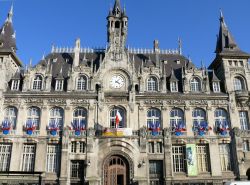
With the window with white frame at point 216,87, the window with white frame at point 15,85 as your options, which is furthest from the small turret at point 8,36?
the window with white frame at point 216,87

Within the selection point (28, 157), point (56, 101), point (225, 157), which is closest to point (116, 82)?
point (56, 101)

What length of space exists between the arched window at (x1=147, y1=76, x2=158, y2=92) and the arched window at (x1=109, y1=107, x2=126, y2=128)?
5.72 m

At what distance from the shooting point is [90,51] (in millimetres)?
50875

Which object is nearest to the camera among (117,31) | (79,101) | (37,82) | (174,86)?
(79,101)

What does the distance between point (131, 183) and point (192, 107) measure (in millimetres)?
14386

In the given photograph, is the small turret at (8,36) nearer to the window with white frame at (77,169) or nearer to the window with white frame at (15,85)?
the window with white frame at (15,85)

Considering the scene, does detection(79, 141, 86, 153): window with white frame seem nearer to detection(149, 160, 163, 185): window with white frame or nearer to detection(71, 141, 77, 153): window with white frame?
detection(71, 141, 77, 153): window with white frame

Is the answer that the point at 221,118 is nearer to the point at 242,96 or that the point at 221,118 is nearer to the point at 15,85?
the point at 242,96

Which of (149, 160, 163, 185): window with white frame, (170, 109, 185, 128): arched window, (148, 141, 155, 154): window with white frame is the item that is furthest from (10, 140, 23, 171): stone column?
(170, 109, 185, 128): arched window

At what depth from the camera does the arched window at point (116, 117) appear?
41.6 meters

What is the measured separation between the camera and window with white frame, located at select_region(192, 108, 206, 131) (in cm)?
4247

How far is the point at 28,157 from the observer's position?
40000mm

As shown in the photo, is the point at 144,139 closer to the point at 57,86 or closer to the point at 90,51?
the point at 57,86

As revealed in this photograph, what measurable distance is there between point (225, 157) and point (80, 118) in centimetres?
2165
